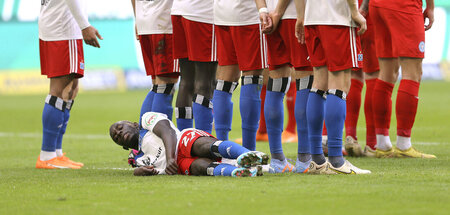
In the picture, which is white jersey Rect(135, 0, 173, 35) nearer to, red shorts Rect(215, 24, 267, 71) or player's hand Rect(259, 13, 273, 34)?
red shorts Rect(215, 24, 267, 71)

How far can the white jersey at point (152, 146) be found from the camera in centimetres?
549

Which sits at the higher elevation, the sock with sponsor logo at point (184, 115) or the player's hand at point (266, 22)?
the player's hand at point (266, 22)

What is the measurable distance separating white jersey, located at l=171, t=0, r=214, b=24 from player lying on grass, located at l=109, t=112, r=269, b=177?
2.89 ft

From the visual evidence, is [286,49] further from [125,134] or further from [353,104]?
[353,104]

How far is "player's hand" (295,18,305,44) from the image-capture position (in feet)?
17.2

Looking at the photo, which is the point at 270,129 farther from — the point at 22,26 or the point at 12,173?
the point at 22,26

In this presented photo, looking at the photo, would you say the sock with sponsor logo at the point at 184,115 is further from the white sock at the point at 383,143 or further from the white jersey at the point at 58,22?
the white sock at the point at 383,143

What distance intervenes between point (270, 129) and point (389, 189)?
1550 millimetres

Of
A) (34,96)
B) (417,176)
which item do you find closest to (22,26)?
(34,96)

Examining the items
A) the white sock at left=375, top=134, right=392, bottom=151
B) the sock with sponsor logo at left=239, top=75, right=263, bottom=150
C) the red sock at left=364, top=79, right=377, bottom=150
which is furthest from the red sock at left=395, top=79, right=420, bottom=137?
the sock with sponsor logo at left=239, top=75, right=263, bottom=150

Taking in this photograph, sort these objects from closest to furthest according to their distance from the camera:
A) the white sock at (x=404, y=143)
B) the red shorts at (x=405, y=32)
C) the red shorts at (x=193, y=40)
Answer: the red shorts at (x=193, y=40) < the red shorts at (x=405, y=32) < the white sock at (x=404, y=143)

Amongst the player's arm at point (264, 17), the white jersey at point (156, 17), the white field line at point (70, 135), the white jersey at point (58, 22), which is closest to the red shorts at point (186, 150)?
the player's arm at point (264, 17)

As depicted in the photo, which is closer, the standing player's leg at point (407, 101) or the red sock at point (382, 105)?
the standing player's leg at point (407, 101)

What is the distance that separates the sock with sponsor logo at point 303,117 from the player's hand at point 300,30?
0.34 metres
